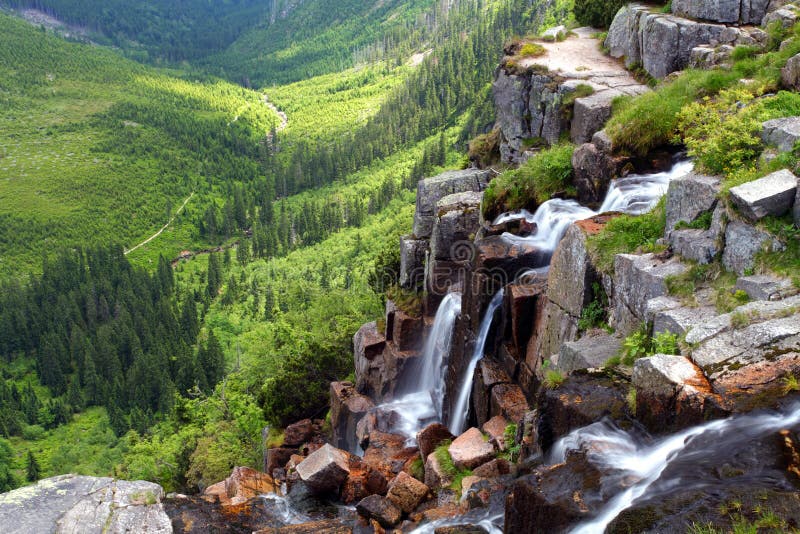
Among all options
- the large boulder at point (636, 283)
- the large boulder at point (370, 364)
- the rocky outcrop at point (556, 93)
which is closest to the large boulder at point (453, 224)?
the rocky outcrop at point (556, 93)

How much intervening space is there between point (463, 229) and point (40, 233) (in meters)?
170

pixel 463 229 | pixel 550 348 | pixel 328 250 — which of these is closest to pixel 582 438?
pixel 550 348

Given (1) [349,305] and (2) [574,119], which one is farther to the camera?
(1) [349,305]

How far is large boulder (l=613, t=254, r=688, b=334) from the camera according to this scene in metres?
16.3

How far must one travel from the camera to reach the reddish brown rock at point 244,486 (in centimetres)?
2373

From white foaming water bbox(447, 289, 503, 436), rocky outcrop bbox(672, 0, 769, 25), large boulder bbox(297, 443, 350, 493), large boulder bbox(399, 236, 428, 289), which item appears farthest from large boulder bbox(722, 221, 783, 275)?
large boulder bbox(399, 236, 428, 289)

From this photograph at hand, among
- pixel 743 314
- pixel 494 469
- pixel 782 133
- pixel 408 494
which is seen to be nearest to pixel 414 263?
pixel 408 494

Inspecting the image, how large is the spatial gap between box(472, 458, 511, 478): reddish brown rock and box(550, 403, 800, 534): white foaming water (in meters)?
5.58

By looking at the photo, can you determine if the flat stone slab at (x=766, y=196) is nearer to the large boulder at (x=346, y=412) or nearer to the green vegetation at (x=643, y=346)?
the green vegetation at (x=643, y=346)

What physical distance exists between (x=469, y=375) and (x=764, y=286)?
13.2 m

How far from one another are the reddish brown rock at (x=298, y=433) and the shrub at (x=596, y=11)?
104 feet

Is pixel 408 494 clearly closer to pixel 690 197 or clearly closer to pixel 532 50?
pixel 690 197

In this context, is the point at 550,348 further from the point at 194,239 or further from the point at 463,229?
the point at 194,239

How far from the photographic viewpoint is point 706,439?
11266mm
